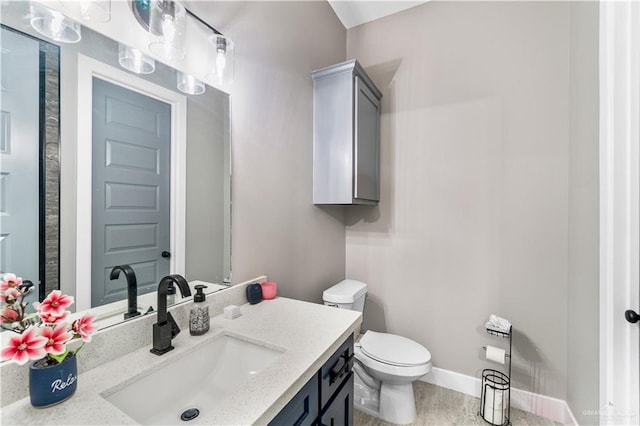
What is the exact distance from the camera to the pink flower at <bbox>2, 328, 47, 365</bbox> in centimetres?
57

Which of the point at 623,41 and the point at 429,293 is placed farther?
the point at 429,293

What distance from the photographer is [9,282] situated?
649 mm

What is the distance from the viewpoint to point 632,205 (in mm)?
1091

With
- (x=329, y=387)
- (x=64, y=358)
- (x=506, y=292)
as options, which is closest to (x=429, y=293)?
(x=506, y=292)

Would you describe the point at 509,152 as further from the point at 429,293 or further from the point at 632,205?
the point at 429,293

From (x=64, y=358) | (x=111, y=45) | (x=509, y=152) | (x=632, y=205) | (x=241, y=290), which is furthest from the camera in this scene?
(x=509, y=152)

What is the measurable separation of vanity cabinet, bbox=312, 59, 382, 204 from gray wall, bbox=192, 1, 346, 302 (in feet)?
0.23

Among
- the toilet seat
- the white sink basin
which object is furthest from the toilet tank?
the white sink basin

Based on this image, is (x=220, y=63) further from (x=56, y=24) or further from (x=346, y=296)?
(x=346, y=296)

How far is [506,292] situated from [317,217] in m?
1.35

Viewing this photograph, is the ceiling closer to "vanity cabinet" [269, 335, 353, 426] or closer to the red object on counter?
the red object on counter

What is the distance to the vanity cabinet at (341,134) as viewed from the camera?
1803mm

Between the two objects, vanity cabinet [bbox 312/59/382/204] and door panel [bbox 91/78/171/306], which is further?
vanity cabinet [bbox 312/59/382/204]

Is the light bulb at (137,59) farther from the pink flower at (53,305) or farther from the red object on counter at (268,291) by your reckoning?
the red object on counter at (268,291)
